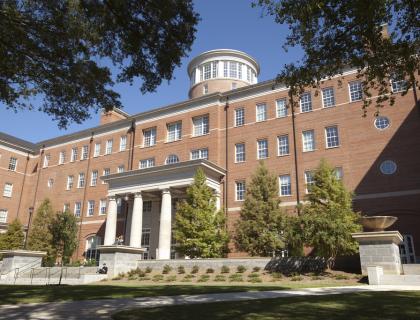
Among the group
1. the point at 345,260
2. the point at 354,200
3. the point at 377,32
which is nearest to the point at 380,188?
the point at 354,200

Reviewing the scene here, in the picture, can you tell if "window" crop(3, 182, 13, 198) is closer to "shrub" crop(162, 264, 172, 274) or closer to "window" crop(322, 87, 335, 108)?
"shrub" crop(162, 264, 172, 274)

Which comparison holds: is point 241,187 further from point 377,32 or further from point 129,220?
point 377,32

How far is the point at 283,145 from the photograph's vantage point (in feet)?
118

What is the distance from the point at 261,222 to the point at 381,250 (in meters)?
10.5

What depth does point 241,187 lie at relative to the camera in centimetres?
3697

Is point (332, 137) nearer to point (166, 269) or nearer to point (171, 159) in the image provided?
point (171, 159)

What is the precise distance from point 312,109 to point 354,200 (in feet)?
30.3

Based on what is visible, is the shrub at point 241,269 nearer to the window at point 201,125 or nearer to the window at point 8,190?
the window at point 201,125

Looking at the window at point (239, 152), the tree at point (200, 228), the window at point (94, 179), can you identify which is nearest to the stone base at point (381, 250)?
the tree at point (200, 228)

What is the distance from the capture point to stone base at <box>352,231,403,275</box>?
18.4 m

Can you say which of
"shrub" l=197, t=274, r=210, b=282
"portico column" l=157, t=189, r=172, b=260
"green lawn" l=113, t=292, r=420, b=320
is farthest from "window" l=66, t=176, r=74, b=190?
"green lawn" l=113, t=292, r=420, b=320

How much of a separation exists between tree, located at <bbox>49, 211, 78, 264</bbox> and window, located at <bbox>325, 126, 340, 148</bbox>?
27468 mm

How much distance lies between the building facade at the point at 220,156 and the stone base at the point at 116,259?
5.84 metres

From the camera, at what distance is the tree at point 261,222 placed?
27688mm
